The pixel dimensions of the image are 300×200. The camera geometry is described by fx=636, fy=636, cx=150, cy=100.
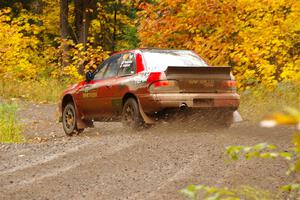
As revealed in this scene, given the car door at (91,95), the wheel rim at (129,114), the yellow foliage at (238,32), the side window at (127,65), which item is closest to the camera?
the wheel rim at (129,114)

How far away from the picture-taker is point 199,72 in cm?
1105

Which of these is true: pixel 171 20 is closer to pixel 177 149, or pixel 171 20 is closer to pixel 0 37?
pixel 177 149

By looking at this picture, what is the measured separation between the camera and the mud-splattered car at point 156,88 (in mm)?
10844

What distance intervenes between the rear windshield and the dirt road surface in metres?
1.08

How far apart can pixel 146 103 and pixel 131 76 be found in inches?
32.7

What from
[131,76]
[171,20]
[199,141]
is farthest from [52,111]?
[199,141]

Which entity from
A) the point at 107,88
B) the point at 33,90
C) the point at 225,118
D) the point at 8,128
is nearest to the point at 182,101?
the point at 225,118

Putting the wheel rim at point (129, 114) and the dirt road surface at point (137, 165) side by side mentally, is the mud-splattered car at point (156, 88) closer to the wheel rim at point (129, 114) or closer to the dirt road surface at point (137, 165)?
the wheel rim at point (129, 114)

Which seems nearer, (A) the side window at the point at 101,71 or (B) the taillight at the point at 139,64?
(B) the taillight at the point at 139,64

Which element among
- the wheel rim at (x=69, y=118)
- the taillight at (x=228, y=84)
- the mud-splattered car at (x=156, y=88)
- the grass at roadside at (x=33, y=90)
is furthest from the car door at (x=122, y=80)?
the grass at roadside at (x=33, y=90)

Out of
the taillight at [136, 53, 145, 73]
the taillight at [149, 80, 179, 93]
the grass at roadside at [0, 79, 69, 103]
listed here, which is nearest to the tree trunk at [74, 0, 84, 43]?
the grass at roadside at [0, 79, 69, 103]

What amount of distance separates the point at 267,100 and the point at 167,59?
14.0 ft

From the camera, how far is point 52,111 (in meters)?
19.7

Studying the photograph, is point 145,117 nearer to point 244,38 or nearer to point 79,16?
point 244,38
